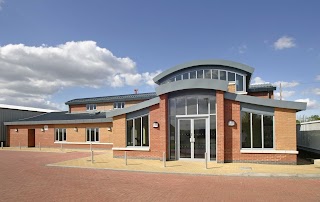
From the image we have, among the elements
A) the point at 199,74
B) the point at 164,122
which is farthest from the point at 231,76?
the point at 164,122

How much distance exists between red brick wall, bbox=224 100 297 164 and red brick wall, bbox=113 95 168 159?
364 cm

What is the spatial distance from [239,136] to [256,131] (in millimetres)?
976

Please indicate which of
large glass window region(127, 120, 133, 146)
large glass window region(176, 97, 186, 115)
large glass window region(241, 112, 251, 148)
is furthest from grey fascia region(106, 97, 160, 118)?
large glass window region(241, 112, 251, 148)

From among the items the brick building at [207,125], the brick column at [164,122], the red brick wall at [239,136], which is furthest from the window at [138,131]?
the red brick wall at [239,136]

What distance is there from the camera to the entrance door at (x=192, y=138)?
15469mm

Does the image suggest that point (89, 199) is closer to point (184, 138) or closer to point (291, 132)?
point (184, 138)

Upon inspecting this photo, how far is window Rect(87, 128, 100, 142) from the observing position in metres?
26.7

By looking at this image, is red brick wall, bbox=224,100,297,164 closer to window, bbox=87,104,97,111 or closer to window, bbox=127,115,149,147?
window, bbox=127,115,149,147

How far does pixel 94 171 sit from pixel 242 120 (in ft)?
28.5

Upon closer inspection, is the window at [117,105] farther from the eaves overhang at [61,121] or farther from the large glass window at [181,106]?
the large glass window at [181,106]

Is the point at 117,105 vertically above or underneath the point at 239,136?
above

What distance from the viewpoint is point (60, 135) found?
2883cm

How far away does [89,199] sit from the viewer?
809 centimetres

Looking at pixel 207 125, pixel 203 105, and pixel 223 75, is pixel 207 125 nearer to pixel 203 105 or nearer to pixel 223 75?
pixel 203 105
